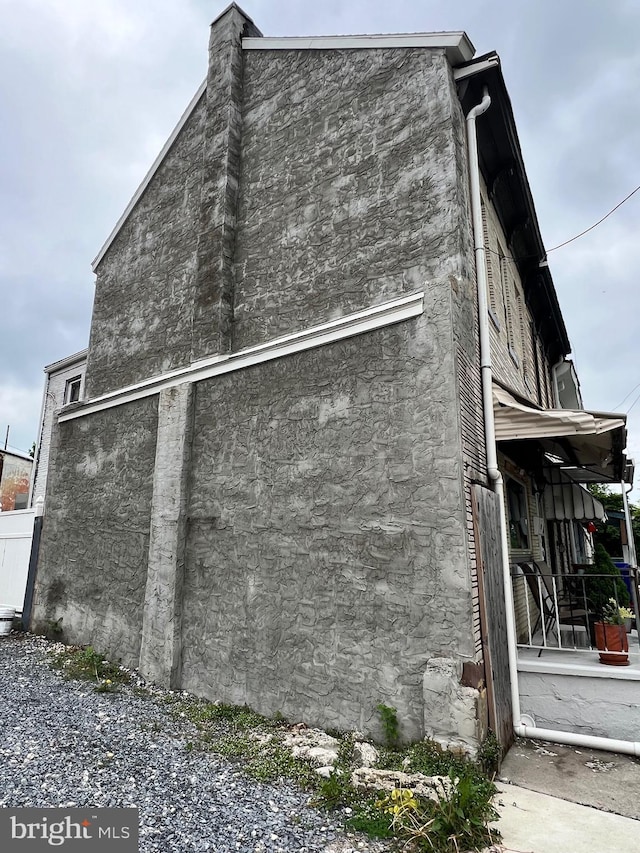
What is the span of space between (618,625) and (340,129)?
6.55 meters

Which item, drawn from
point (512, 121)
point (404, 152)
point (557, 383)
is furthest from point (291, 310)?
point (557, 383)

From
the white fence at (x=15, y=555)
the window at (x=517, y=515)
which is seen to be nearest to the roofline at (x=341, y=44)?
the window at (x=517, y=515)

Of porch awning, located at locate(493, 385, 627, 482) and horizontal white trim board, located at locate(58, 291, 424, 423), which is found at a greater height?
horizontal white trim board, located at locate(58, 291, 424, 423)

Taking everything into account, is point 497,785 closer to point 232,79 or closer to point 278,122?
point 278,122

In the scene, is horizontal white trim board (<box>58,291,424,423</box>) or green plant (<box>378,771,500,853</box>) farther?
horizontal white trim board (<box>58,291,424,423</box>)

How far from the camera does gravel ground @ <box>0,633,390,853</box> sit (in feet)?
10.7

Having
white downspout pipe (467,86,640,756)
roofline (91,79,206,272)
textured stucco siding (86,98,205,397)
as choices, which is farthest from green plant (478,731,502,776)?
roofline (91,79,206,272)

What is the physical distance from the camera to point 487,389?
5.57 metres

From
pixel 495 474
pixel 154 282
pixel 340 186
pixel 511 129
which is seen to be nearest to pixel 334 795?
pixel 495 474

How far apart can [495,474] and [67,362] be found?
12726 mm

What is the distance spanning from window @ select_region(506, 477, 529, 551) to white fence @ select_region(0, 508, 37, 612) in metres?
8.61

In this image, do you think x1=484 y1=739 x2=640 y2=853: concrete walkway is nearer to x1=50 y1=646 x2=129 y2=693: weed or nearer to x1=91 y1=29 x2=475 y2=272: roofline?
x1=50 y1=646 x2=129 y2=693: weed

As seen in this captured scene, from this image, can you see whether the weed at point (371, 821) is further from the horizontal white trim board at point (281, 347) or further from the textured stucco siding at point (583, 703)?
the horizontal white trim board at point (281, 347)

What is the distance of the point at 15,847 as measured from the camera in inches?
118
